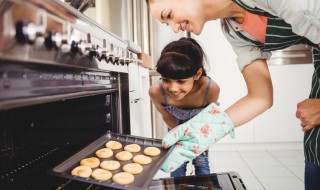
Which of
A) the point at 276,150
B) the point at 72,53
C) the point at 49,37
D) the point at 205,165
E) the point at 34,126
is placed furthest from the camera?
the point at 276,150

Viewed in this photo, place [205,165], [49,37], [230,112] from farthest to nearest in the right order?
[205,165] < [230,112] < [49,37]

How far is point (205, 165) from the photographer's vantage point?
1935 millimetres

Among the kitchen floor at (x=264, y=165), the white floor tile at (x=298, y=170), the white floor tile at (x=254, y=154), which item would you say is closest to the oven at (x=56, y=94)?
the kitchen floor at (x=264, y=165)

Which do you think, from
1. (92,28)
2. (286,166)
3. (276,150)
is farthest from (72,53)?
(276,150)

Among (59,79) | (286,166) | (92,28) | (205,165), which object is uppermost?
(92,28)

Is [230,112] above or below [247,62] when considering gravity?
below

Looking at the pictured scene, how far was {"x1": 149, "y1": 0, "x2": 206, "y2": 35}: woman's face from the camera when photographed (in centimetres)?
103

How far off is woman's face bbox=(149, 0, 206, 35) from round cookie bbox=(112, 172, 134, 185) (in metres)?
0.54

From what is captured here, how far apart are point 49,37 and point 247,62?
0.79m

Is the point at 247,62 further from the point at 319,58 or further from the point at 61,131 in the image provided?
the point at 61,131

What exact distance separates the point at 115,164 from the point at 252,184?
5.67ft

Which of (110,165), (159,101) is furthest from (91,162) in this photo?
(159,101)

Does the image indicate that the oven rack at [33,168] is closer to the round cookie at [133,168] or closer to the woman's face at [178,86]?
the round cookie at [133,168]

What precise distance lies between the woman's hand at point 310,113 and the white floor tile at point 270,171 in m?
1.67
